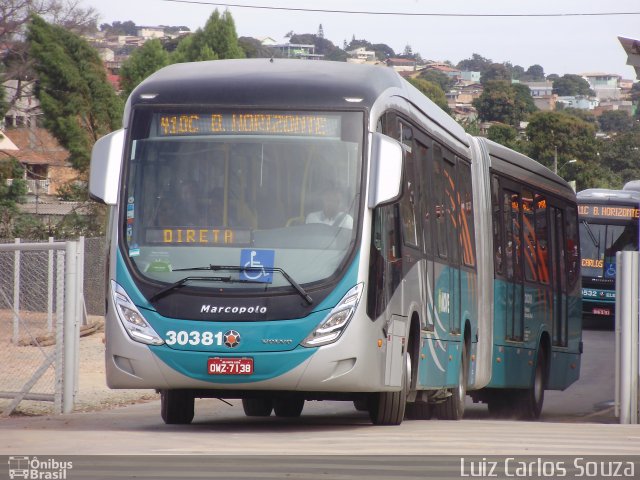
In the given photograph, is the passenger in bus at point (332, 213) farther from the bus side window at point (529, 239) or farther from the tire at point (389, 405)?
the bus side window at point (529, 239)

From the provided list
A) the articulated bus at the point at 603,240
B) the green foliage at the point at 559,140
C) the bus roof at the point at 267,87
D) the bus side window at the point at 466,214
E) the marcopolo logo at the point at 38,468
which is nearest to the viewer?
the marcopolo logo at the point at 38,468

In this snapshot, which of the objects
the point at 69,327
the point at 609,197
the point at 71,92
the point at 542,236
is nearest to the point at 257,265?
the point at 69,327

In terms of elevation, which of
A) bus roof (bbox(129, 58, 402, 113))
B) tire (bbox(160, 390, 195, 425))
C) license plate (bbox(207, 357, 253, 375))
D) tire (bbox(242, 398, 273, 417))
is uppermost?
bus roof (bbox(129, 58, 402, 113))

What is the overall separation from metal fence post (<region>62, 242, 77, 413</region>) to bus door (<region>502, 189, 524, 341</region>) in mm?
5906

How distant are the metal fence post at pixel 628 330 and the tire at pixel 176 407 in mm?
4932

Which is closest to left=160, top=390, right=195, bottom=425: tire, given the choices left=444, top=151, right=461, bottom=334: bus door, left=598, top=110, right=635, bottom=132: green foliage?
left=444, top=151, right=461, bottom=334: bus door

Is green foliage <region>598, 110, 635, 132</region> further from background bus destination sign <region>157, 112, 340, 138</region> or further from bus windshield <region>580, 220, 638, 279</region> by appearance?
background bus destination sign <region>157, 112, 340, 138</region>

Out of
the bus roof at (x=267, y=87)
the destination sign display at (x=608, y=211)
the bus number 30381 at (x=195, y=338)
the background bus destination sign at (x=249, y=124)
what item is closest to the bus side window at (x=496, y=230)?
the bus roof at (x=267, y=87)

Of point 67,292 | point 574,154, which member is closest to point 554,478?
point 67,292

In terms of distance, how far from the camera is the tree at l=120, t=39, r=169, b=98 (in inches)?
1612

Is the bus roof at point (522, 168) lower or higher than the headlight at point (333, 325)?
higher

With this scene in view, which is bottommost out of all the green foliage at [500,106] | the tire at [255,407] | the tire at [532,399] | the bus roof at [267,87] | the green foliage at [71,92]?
the tire at [532,399]

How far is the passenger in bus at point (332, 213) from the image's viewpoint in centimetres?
1112

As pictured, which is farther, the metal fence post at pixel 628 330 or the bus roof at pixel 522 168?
the bus roof at pixel 522 168
